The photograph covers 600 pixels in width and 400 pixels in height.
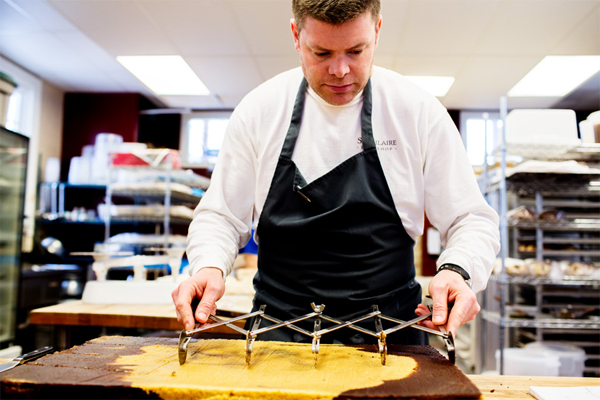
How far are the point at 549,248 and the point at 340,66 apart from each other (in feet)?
11.4

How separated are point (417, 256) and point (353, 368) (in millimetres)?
5143

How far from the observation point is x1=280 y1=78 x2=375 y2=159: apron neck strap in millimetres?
1295

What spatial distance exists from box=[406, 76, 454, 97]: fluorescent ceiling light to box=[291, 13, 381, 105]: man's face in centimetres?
394

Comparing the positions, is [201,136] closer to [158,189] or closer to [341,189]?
[158,189]

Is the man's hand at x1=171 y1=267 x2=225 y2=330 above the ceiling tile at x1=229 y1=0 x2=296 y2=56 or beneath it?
beneath

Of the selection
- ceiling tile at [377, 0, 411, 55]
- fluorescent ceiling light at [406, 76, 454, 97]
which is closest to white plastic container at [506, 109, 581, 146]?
ceiling tile at [377, 0, 411, 55]

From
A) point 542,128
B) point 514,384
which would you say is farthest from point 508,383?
point 542,128

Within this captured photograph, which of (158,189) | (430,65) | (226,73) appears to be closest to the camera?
(158,189)

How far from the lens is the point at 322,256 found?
1.22 meters

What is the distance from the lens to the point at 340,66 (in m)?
1.17

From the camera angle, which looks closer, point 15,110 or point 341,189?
point 341,189

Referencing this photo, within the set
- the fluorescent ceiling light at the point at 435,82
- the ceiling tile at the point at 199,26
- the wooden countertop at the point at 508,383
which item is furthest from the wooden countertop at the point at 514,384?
the fluorescent ceiling light at the point at 435,82

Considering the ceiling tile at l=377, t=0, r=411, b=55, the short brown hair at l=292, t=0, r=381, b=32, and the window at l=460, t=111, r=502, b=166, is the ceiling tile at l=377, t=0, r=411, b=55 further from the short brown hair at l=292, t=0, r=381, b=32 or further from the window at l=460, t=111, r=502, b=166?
the short brown hair at l=292, t=0, r=381, b=32

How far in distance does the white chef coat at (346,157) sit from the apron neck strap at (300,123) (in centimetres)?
2
